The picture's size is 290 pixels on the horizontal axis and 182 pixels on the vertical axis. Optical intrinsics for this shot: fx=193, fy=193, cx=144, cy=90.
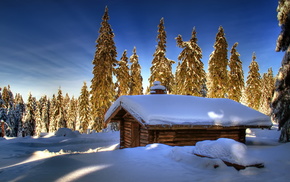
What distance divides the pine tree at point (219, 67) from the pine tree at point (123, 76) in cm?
1565

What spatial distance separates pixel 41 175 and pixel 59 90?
46605 millimetres

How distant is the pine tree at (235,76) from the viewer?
33.5 m

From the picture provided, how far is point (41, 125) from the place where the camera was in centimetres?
5591

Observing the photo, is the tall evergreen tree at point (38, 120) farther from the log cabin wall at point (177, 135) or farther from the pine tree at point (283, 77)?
the pine tree at point (283, 77)

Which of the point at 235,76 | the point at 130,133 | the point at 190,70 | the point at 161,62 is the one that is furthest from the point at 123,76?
the point at 130,133

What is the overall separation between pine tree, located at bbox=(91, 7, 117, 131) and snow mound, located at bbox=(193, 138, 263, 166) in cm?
2213

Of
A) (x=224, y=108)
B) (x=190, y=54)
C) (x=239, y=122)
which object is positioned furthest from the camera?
(x=190, y=54)

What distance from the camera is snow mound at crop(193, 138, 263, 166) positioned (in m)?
5.64

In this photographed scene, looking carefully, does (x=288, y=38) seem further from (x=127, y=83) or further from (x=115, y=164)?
(x=127, y=83)

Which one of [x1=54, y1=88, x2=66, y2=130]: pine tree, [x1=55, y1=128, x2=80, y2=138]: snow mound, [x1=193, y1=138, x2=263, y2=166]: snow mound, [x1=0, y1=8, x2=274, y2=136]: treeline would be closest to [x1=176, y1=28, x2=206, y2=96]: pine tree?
[x1=0, y1=8, x2=274, y2=136]: treeline

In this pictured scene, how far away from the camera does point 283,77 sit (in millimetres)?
8438

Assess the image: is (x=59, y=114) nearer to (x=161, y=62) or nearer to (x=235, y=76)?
(x=161, y=62)

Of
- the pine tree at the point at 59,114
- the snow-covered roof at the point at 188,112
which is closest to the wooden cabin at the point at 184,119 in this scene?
the snow-covered roof at the point at 188,112

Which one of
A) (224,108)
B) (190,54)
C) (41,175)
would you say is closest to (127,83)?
(190,54)
